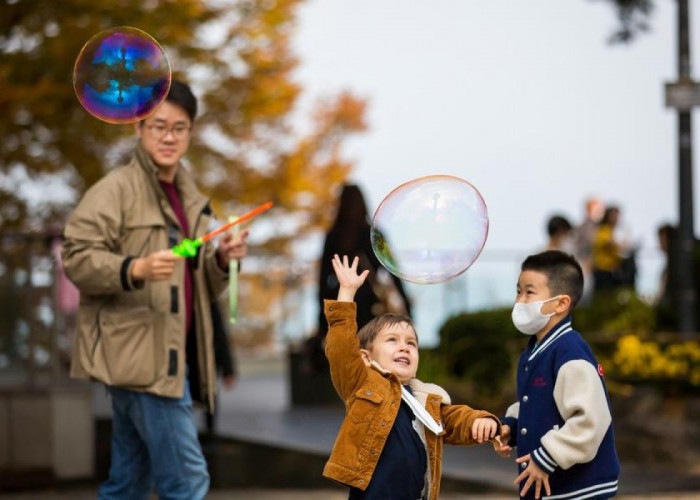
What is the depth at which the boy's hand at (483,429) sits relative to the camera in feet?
14.2

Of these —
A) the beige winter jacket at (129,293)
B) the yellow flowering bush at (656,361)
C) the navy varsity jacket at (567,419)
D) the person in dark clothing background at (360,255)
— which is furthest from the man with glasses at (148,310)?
the yellow flowering bush at (656,361)

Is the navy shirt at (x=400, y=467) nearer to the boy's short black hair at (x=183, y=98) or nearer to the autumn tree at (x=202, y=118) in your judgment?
the boy's short black hair at (x=183, y=98)

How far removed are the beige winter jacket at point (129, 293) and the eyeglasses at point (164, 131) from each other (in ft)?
0.30

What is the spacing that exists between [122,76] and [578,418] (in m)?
2.43

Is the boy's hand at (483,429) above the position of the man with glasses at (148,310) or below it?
below

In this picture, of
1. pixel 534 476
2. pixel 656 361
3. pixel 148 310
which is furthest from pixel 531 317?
pixel 656 361

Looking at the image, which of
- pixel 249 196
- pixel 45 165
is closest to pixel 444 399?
pixel 45 165

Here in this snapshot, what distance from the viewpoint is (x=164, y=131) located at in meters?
5.34

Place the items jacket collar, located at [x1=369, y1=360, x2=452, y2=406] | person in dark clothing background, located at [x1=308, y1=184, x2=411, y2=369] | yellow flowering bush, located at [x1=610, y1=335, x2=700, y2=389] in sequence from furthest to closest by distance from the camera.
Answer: yellow flowering bush, located at [x1=610, y1=335, x2=700, y2=389], person in dark clothing background, located at [x1=308, y1=184, x2=411, y2=369], jacket collar, located at [x1=369, y1=360, x2=452, y2=406]

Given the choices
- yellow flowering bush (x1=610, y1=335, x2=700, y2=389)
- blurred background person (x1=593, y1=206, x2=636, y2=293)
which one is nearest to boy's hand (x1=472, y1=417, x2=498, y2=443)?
yellow flowering bush (x1=610, y1=335, x2=700, y2=389)

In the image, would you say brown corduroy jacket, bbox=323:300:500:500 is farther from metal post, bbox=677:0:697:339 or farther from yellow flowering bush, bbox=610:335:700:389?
metal post, bbox=677:0:697:339

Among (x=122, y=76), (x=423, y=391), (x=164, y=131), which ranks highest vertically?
(x=122, y=76)

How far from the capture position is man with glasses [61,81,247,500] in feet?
16.6

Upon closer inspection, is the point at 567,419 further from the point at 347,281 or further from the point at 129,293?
the point at 129,293
